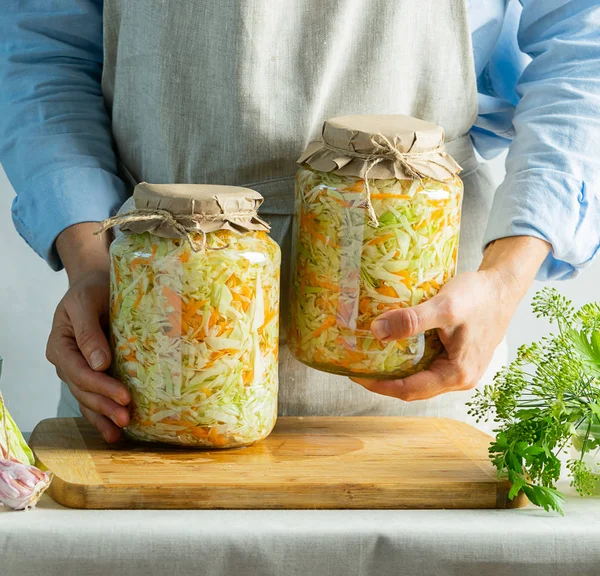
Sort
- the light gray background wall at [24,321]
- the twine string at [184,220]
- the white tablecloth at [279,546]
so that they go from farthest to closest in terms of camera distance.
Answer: the light gray background wall at [24,321] → the twine string at [184,220] → the white tablecloth at [279,546]

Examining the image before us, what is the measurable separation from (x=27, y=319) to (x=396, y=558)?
3.85 ft

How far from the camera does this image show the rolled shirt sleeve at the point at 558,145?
3.29 feet

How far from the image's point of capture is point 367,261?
2.96 ft

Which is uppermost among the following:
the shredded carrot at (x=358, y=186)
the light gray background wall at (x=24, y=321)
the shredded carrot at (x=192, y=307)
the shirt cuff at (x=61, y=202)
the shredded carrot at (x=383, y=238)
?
the shredded carrot at (x=358, y=186)

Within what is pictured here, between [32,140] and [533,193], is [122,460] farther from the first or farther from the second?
[533,193]

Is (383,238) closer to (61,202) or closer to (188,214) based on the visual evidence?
(188,214)

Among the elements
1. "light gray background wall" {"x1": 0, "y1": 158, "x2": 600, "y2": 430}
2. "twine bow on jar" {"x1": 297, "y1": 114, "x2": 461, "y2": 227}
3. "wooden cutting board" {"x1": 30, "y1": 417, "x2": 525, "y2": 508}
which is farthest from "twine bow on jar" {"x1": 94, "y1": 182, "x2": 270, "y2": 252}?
"light gray background wall" {"x1": 0, "y1": 158, "x2": 600, "y2": 430}

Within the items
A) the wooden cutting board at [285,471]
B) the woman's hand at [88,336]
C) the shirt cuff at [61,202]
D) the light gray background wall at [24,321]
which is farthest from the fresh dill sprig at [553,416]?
the light gray background wall at [24,321]

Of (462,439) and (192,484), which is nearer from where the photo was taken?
(192,484)

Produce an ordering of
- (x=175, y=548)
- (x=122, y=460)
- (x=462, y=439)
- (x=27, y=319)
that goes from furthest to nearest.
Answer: (x=27, y=319)
(x=462, y=439)
(x=122, y=460)
(x=175, y=548)

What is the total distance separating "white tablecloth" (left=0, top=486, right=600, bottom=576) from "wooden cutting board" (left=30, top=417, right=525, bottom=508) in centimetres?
3

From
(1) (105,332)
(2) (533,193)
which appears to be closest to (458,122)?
(2) (533,193)

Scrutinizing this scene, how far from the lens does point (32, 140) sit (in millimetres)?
1079

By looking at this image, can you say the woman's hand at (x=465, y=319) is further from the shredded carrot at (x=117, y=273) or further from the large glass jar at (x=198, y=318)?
the shredded carrot at (x=117, y=273)
